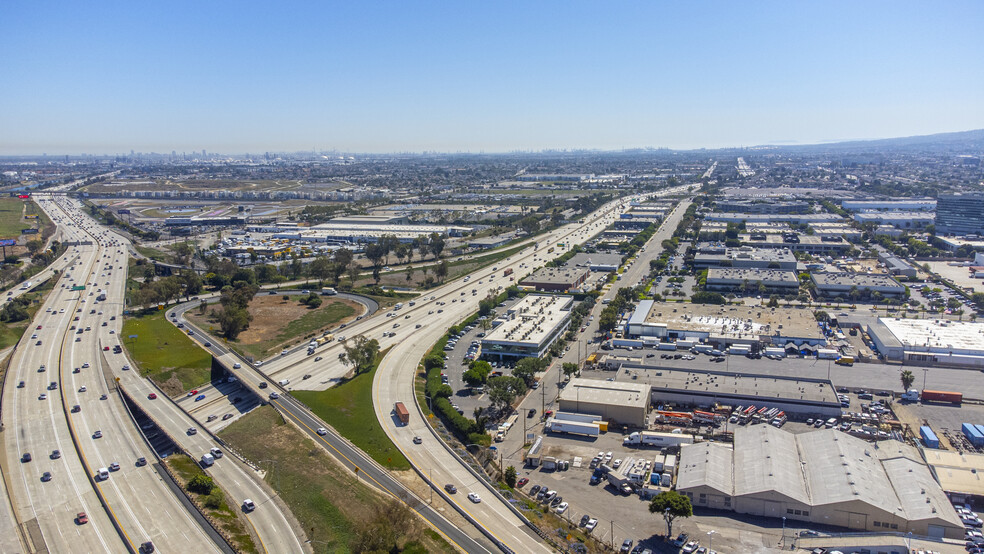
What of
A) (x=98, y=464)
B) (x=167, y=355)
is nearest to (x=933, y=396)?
(x=98, y=464)

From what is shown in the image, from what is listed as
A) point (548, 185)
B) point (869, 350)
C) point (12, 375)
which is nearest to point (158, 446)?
point (12, 375)

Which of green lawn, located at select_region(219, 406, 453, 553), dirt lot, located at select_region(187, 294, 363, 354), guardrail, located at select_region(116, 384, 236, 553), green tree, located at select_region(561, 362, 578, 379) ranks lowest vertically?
green lawn, located at select_region(219, 406, 453, 553)

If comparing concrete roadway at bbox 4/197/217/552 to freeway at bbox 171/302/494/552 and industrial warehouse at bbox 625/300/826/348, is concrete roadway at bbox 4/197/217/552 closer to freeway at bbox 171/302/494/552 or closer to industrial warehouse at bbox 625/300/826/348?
freeway at bbox 171/302/494/552

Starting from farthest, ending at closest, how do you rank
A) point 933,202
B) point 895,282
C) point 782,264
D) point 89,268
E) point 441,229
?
point 933,202
point 441,229
point 89,268
point 782,264
point 895,282

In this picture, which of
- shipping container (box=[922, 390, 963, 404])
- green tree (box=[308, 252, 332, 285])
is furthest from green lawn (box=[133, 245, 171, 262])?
shipping container (box=[922, 390, 963, 404])

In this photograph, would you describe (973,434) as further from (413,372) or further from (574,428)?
(413,372)

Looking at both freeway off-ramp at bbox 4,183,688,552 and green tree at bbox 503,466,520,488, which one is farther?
green tree at bbox 503,466,520,488

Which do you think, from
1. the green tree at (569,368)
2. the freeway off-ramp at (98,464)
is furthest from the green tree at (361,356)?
the green tree at (569,368)

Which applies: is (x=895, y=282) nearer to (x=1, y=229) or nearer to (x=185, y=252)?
(x=185, y=252)
